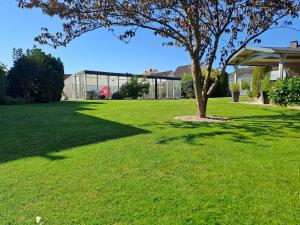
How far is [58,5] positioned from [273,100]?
10164 mm

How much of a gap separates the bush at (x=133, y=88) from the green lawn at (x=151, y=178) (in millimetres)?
22114

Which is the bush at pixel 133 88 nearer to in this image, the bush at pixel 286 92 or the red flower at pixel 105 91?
the red flower at pixel 105 91

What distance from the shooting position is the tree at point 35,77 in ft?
67.9

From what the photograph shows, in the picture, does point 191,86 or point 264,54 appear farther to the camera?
point 191,86

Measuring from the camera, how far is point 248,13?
8.52 m

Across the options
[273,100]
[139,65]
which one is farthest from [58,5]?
[139,65]

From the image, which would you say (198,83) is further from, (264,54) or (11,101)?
(11,101)

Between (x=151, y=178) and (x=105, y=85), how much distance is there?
2605 centimetres

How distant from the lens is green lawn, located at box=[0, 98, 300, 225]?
2963 millimetres

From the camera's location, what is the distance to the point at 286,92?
42.4ft

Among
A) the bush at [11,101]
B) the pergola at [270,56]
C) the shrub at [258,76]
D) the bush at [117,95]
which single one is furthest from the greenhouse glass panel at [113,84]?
the shrub at [258,76]

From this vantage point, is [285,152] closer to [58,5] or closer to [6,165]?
[6,165]

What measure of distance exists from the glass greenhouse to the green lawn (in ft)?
71.9

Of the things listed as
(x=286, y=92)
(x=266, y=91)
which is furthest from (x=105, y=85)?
(x=286, y=92)
